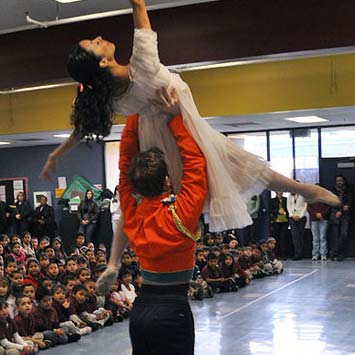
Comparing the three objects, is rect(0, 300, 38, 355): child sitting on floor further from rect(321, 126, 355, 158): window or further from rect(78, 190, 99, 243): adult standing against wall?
rect(321, 126, 355, 158): window

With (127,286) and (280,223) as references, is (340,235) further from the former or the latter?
(127,286)

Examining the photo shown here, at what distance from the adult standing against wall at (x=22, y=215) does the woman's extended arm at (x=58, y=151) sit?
1108 cm

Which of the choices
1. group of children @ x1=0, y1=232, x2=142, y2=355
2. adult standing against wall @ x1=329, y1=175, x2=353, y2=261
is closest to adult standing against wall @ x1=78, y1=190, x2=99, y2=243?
group of children @ x1=0, y1=232, x2=142, y2=355

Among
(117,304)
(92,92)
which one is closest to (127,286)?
(117,304)

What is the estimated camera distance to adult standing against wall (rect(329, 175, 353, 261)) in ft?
36.6

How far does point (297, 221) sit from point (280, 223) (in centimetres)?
38

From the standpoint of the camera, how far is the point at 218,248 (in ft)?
30.5

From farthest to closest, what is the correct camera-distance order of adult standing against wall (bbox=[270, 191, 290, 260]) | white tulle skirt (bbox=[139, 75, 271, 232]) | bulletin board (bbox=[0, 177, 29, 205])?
1. bulletin board (bbox=[0, 177, 29, 205])
2. adult standing against wall (bbox=[270, 191, 290, 260])
3. white tulle skirt (bbox=[139, 75, 271, 232])

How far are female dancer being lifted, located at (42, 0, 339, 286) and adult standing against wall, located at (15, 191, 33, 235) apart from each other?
443 inches

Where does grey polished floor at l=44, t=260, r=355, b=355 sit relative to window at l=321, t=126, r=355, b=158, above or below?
below

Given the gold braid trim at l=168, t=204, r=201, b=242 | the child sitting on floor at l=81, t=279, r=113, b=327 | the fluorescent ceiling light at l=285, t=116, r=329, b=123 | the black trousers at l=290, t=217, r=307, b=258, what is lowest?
the child sitting on floor at l=81, t=279, r=113, b=327

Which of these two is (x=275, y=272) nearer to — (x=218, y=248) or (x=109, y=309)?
(x=218, y=248)

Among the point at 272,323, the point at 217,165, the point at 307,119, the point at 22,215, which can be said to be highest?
the point at 307,119

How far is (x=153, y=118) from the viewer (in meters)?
2.08
